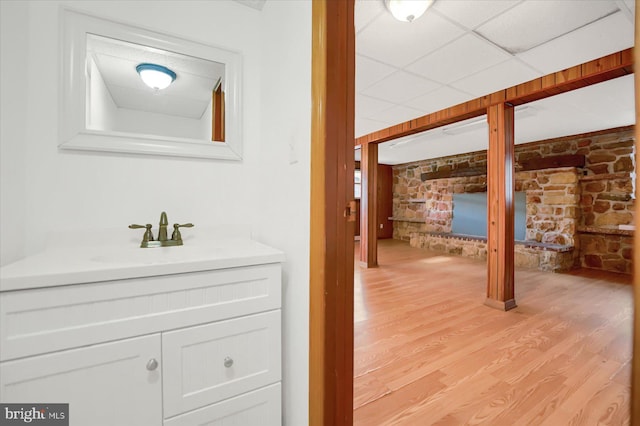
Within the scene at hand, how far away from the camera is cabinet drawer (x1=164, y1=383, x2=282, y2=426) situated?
0.94 metres

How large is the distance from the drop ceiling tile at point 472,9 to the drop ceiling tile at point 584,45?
694 mm

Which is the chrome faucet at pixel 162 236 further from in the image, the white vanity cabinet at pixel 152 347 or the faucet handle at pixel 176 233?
the white vanity cabinet at pixel 152 347

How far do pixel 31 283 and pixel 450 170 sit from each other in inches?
279

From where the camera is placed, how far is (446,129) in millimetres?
4465

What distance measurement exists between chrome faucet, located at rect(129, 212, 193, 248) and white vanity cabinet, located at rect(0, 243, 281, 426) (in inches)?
17.6

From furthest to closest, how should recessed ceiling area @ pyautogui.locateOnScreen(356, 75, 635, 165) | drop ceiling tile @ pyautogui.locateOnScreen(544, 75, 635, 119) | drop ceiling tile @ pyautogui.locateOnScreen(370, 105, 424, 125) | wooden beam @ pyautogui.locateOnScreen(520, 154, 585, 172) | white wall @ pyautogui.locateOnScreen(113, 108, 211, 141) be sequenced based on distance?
1. wooden beam @ pyautogui.locateOnScreen(520, 154, 585, 172)
2. drop ceiling tile @ pyautogui.locateOnScreen(370, 105, 424, 125)
3. recessed ceiling area @ pyautogui.locateOnScreen(356, 75, 635, 165)
4. drop ceiling tile @ pyautogui.locateOnScreen(544, 75, 635, 119)
5. white wall @ pyautogui.locateOnScreen(113, 108, 211, 141)

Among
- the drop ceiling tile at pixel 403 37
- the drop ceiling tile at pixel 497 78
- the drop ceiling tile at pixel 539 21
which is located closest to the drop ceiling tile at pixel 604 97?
the drop ceiling tile at pixel 497 78

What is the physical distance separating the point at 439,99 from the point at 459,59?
82cm

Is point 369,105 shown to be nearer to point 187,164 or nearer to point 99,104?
point 187,164

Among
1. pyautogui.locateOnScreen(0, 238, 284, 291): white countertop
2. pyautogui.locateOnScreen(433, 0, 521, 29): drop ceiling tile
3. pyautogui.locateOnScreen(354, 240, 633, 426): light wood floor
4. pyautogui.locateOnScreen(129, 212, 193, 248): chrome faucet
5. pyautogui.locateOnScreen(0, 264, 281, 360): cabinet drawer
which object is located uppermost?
pyautogui.locateOnScreen(433, 0, 521, 29): drop ceiling tile

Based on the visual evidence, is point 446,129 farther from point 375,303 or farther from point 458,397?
point 458,397

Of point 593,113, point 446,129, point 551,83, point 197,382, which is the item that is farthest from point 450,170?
point 197,382

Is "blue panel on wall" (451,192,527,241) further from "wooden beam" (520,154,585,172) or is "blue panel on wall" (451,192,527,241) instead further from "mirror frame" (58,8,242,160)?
"mirror frame" (58,8,242,160)

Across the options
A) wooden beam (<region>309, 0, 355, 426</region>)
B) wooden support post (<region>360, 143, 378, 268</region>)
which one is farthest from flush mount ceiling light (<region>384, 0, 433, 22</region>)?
wooden support post (<region>360, 143, 378, 268</region>)
